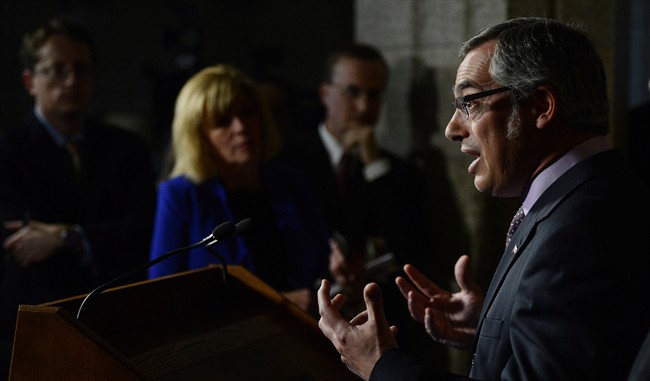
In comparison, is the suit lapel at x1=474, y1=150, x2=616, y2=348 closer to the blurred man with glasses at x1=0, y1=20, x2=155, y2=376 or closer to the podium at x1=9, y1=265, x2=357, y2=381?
the podium at x1=9, y1=265, x2=357, y2=381

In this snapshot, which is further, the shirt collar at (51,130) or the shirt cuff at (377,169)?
the shirt cuff at (377,169)

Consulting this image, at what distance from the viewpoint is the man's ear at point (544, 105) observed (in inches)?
60.0

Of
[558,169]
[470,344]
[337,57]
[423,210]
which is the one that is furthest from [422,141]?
[558,169]

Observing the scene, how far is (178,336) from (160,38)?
9527 mm

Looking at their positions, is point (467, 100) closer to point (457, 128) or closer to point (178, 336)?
point (457, 128)

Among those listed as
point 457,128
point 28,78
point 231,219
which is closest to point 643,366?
point 457,128

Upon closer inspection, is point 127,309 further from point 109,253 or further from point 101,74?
point 101,74

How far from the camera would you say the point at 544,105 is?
5.07ft

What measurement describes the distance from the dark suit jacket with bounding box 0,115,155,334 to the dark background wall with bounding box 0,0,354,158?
683 cm

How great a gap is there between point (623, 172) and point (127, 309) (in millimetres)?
953

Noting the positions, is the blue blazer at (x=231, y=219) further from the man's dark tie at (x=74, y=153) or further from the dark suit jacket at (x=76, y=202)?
the man's dark tie at (x=74, y=153)

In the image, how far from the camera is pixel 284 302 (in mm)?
1869

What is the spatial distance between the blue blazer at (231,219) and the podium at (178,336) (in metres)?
0.84

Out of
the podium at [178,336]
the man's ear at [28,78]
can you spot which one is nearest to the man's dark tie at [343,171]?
the man's ear at [28,78]
